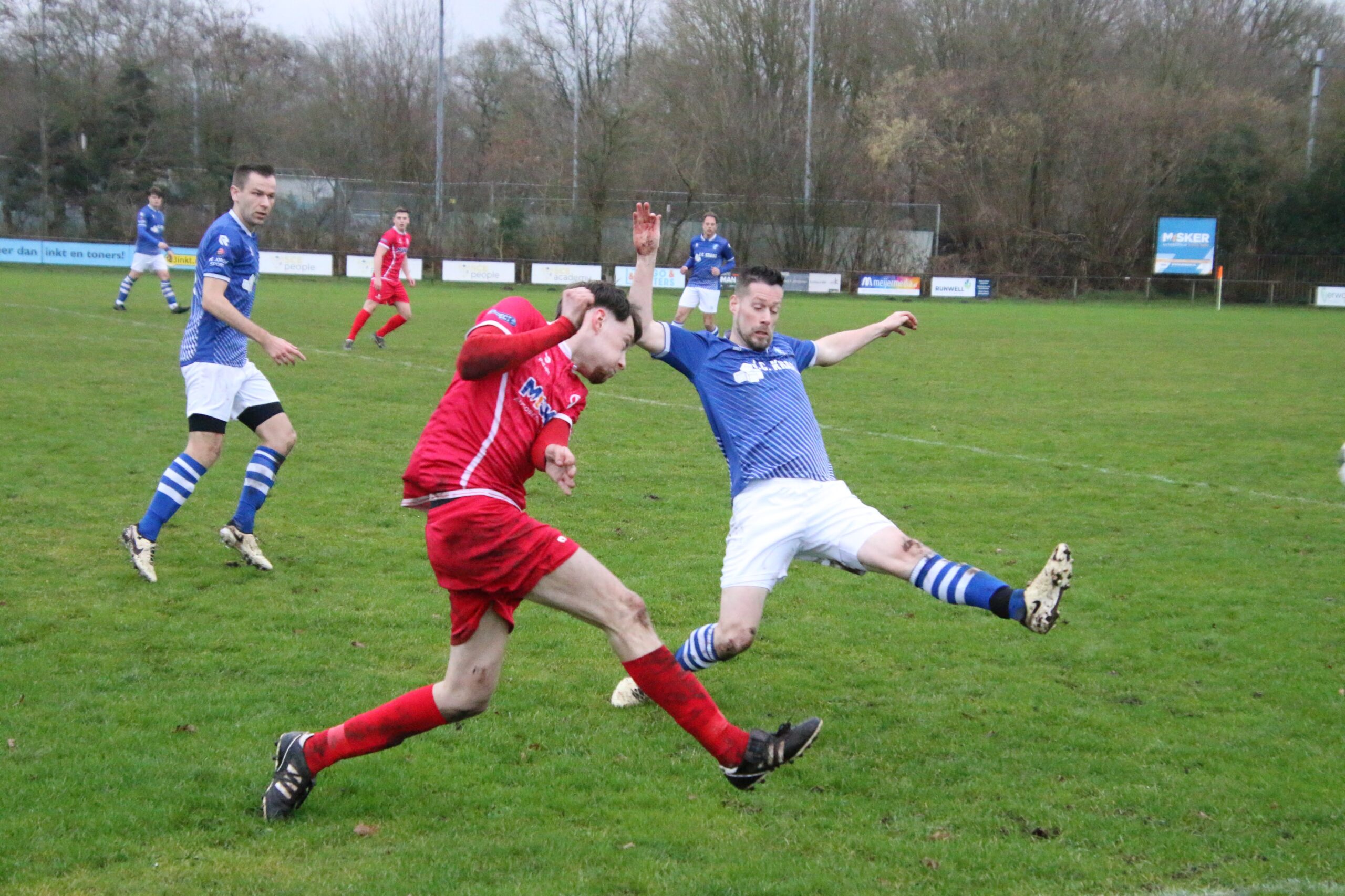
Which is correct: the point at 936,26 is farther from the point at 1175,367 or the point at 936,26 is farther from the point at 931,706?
the point at 931,706

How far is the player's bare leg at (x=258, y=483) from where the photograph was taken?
7.04 m

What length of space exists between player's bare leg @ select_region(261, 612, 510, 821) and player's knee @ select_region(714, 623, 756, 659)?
107cm

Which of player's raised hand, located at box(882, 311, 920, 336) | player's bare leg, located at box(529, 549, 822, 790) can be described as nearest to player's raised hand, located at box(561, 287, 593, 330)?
player's bare leg, located at box(529, 549, 822, 790)

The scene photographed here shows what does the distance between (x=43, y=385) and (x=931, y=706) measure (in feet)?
36.8

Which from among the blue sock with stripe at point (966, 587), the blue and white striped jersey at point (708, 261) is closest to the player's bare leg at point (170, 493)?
the blue sock with stripe at point (966, 587)

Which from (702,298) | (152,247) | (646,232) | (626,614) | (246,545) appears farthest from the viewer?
(152,247)

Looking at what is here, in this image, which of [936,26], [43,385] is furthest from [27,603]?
[936,26]

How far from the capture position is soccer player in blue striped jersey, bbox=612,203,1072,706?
4.57 metres

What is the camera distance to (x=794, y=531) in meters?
4.80

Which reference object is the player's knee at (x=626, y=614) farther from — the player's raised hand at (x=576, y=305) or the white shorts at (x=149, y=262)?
Answer: the white shorts at (x=149, y=262)

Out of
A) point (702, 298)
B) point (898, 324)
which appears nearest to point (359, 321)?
point (702, 298)

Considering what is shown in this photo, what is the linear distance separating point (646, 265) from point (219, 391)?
3.15 meters

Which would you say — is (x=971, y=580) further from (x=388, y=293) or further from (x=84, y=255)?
(x=84, y=255)

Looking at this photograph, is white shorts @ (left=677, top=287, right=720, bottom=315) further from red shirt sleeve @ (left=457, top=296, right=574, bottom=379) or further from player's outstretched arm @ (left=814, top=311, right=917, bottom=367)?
red shirt sleeve @ (left=457, top=296, right=574, bottom=379)
